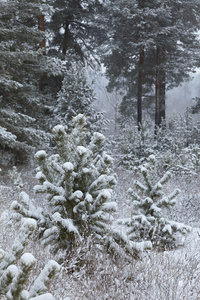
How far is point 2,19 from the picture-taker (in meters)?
11.8

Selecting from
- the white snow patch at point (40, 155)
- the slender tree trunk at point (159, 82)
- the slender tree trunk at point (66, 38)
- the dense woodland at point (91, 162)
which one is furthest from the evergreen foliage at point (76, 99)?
the white snow patch at point (40, 155)

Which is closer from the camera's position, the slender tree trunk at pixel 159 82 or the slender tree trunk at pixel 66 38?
the slender tree trunk at pixel 66 38

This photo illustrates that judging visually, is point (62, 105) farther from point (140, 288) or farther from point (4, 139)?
point (140, 288)

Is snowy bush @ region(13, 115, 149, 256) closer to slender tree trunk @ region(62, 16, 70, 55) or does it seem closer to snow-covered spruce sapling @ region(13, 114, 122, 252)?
snow-covered spruce sapling @ region(13, 114, 122, 252)

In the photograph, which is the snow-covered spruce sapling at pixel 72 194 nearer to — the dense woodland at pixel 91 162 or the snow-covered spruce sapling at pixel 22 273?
the dense woodland at pixel 91 162

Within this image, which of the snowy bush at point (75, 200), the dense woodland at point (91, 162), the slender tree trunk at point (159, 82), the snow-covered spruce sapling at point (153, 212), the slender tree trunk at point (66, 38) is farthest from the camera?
the slender tree trunk at point (159, 82)

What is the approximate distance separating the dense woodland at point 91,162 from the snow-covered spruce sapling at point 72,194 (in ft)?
0.05

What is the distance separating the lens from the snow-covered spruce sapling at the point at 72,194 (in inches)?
130

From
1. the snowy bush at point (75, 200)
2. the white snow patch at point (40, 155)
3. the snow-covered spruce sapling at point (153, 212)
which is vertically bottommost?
the snow-covered spruce sapling at point (153, 212)

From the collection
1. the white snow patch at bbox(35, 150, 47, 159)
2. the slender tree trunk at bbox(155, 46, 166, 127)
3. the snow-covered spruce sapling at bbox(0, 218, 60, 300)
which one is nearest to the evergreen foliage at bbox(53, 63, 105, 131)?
the slender tree trunk at bbox(155, 46, 166, 127)

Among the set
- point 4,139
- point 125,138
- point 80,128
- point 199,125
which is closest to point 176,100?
point 199,125

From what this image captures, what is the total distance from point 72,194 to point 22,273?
231 centimetres

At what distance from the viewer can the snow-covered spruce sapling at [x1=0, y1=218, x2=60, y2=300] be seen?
1.11m

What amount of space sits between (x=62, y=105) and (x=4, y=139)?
12.7 ft
